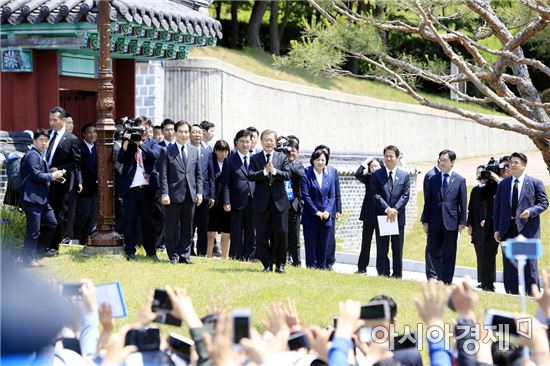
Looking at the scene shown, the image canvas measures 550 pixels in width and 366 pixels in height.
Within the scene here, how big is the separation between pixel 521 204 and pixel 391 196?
196cm

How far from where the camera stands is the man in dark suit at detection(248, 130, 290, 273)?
39.2ft

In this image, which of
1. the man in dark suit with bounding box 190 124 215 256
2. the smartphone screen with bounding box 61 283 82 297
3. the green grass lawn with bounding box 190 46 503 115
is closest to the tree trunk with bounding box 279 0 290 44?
the green grass lawn with bounding box 190 46 503 115

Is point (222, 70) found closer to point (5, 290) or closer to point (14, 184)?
point (14, 184)

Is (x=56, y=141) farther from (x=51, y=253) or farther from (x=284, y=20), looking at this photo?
(x=284, y=20)

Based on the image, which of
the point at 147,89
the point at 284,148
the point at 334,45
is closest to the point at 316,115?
the point at 147,89

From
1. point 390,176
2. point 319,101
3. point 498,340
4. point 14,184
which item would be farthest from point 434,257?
point 319,101

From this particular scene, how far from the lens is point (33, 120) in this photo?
642 inches

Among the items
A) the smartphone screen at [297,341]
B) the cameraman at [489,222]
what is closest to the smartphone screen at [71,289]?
the smartphone screen at [297,341]

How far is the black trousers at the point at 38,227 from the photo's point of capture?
1180 cm

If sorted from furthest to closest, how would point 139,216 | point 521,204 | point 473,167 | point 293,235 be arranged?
point 473,167 → point 293,235 → point 139,216 → point 521,204

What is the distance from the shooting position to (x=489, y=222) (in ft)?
45.2

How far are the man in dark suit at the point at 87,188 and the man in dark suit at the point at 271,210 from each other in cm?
236

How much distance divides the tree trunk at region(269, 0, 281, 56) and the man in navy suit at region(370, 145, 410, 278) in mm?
21727

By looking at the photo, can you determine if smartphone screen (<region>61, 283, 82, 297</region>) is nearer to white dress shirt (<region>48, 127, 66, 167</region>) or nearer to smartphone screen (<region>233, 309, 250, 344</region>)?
smartphone screen (<region>233, 309, 250, 344</region>)
